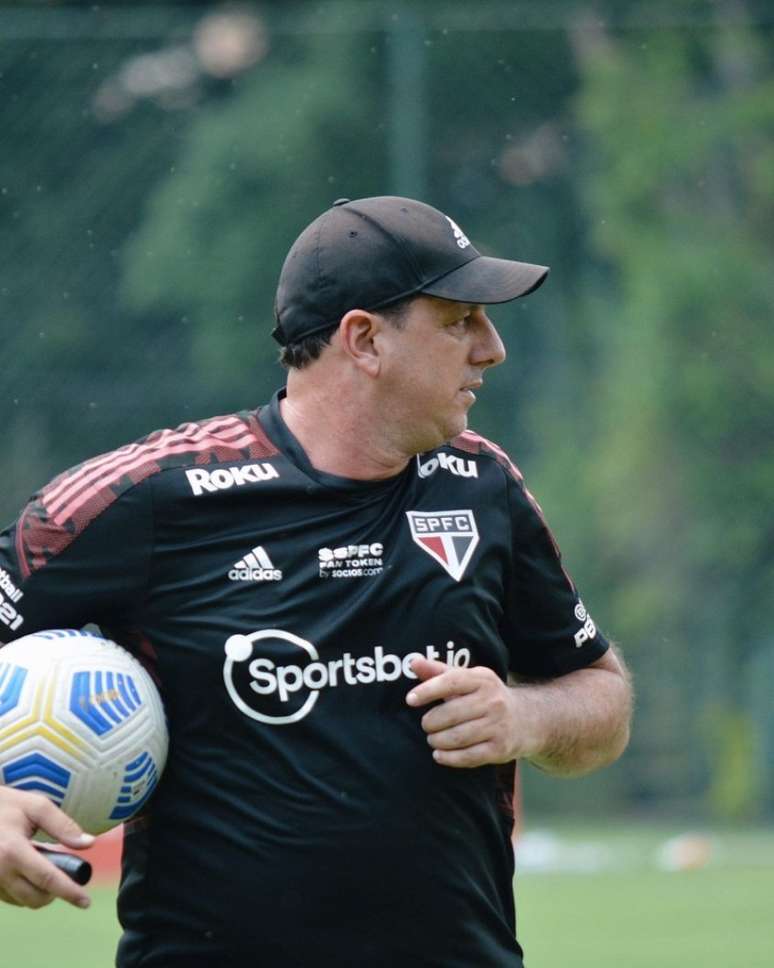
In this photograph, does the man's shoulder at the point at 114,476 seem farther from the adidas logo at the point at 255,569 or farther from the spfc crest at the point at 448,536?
the spfc crest at the point at 448,536

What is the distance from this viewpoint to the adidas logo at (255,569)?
10.3 feet

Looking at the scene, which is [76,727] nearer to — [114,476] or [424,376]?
[114,476]

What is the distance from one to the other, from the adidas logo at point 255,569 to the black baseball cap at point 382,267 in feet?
1.38

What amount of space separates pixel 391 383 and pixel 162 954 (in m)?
1.02

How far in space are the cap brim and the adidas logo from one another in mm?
533

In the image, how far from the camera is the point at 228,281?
11.5m

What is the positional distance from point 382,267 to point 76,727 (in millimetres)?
924

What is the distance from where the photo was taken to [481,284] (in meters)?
3.21

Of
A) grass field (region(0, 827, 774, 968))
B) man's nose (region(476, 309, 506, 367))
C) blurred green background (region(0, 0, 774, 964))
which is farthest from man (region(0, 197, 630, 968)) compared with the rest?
blurred green background (region(0, 0, 774, 964))

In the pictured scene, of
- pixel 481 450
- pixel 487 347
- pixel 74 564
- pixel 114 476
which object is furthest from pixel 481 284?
pixel 74 564

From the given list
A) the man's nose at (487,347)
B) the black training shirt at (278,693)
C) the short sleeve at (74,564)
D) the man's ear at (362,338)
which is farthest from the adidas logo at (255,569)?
the man's nose at (487,347)

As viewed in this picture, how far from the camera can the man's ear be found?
324cm

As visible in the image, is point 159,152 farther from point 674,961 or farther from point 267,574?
point 267,574

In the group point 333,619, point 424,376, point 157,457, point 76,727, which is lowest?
point 76,727
